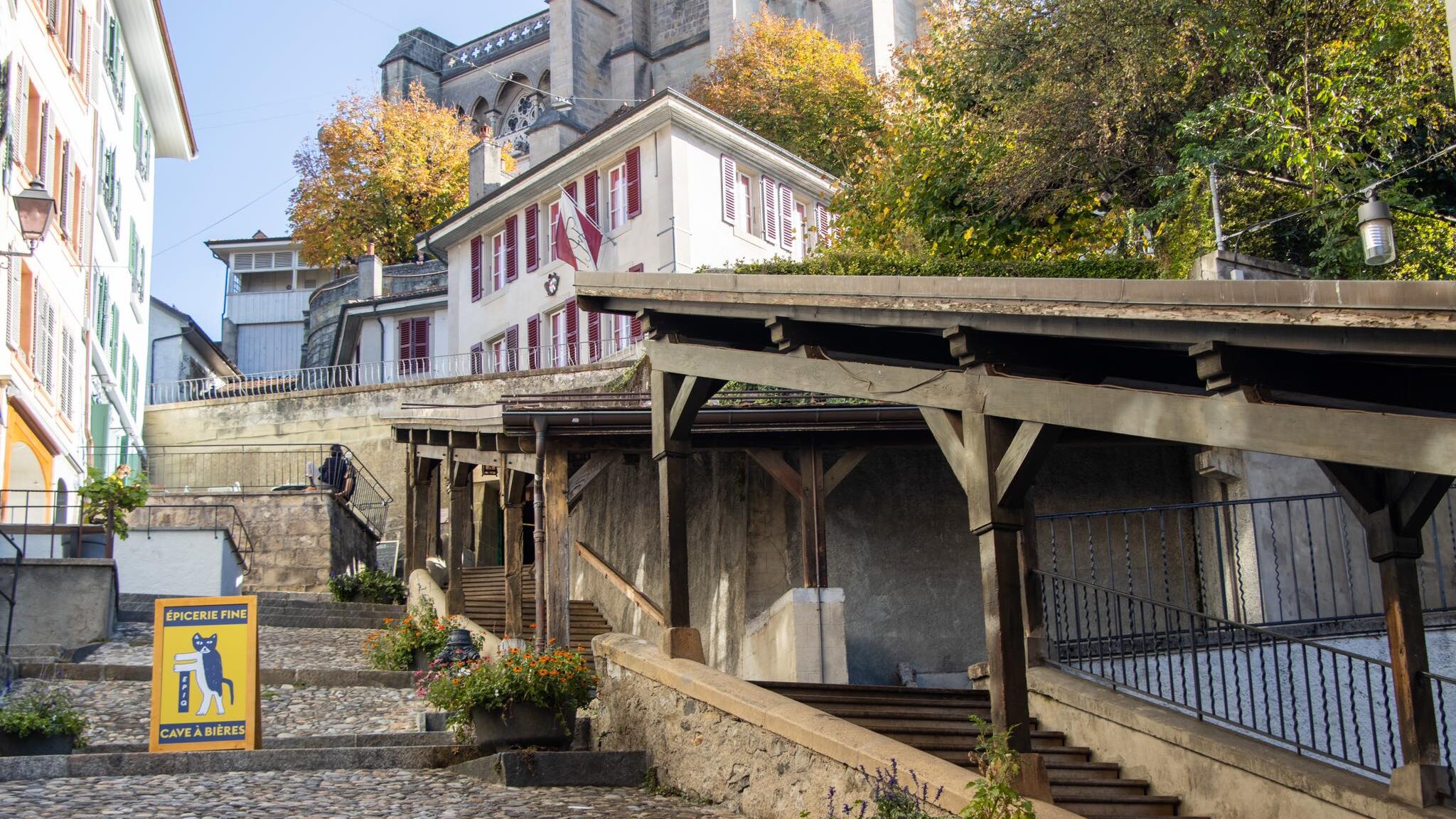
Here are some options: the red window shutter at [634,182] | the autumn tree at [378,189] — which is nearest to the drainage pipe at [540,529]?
the red window shutter at [634,182]

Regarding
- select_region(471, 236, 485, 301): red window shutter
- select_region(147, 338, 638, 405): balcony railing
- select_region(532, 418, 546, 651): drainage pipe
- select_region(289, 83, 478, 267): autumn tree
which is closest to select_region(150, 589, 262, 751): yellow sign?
select_region(532, 418, 546, 651): drainage pipe

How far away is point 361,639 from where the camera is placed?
18625 millimetres

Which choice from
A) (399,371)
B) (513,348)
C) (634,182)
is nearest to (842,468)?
(634,182)

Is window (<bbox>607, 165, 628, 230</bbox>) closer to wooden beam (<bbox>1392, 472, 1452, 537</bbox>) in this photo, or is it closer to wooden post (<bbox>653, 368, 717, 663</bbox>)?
wooden post (<bbox>653, 368, 717, 663</bbox>)

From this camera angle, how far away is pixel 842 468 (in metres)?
14.3

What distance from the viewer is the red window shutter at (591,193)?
111ft

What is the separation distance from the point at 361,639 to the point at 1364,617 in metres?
11.6

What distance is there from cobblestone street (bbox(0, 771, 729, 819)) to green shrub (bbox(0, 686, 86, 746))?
1123 mm

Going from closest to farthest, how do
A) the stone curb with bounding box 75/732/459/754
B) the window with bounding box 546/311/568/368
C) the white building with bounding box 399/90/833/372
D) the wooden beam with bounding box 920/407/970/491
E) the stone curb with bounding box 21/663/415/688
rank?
the wooden beam with bounding box 920/407/970/491 < the stone curb with bounding box 75/732/459/754 < the stone curb with bounding box 21/663/415/688 < the white building with bounding box 399/90/833/372 < the window with bounding box 546/311/568/368

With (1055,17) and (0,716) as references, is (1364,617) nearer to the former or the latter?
(0,716)

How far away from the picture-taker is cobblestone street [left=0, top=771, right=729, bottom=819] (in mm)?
9070

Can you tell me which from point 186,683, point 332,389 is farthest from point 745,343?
point 332,389

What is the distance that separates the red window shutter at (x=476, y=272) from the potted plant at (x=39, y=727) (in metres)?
26.6

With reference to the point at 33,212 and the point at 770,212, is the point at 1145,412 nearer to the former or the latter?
the point at 33,212
